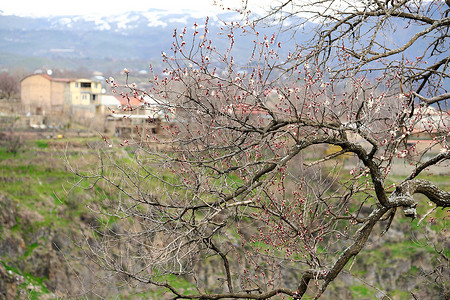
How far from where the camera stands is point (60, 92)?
111 ft

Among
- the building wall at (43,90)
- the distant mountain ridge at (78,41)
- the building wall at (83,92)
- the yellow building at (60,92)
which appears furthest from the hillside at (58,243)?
the distant mountain ridge at (78,41)

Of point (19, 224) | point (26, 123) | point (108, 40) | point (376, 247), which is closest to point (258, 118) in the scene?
point (376, 247)

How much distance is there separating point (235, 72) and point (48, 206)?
18.3 m

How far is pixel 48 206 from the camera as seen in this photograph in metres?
20.1

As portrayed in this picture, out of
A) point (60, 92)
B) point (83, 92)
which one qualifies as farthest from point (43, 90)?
point (83, 92)

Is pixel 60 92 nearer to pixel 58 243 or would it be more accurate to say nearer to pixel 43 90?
pixel 43 90

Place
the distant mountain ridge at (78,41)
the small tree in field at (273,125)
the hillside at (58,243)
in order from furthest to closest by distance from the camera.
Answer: the distant mountain ridge at (78,41)
the hillside at (58,243)
the small tree in field at (273,125)

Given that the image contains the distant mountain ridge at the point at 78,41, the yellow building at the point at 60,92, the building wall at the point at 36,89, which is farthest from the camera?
the distant mountain ridge at the point at 78,41

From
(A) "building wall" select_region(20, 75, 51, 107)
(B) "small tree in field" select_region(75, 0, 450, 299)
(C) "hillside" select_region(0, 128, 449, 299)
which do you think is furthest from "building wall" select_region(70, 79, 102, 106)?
(B) "small tree in field" select_region(75, 0, 450, 299)

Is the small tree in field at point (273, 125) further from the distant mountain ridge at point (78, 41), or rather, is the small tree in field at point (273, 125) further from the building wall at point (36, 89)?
the distant mountain ridge at point (78, 41)

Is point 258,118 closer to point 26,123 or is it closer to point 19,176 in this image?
point 19,176

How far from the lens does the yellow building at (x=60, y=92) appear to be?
108 ft

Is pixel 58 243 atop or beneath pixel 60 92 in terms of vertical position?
beneath

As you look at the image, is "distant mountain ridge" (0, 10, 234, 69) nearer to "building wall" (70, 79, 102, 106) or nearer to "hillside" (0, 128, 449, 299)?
"building wall" (70, 79, 102, 106)
